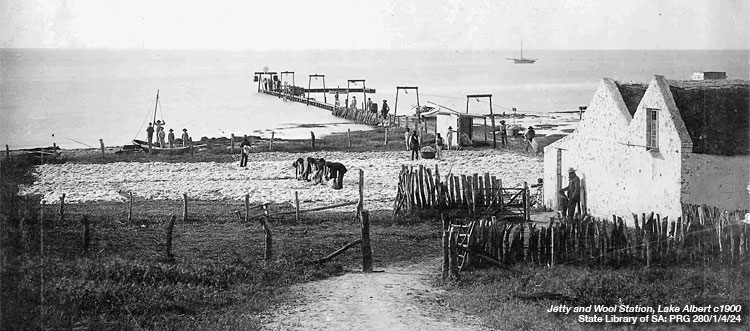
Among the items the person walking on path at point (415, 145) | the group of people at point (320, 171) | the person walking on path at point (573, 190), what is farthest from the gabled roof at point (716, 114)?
the person walking on path at point (415, 145)

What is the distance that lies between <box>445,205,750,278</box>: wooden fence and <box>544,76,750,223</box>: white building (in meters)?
1.83

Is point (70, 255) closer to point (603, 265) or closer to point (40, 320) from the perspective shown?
point (40, 320)

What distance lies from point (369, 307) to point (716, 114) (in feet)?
31.5

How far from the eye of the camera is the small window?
755 inches

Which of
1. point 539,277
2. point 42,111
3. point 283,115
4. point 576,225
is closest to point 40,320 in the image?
point 539,277

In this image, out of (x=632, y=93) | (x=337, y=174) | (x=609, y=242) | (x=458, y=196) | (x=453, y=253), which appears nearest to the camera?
(x=453, y=253)

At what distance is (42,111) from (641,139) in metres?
71.8

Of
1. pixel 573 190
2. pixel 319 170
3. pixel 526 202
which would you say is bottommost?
pixel 526 202

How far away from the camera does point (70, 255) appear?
17.7 m

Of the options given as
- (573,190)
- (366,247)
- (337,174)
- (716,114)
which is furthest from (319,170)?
(716,114)

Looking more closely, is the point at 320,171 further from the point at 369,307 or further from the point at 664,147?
the point at 369,307

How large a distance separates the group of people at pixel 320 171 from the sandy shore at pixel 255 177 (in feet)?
1.09

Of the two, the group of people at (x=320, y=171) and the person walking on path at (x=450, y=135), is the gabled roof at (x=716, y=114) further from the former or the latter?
the person walking on path at (x=450, y=135)

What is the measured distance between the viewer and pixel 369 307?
46.3 feet
